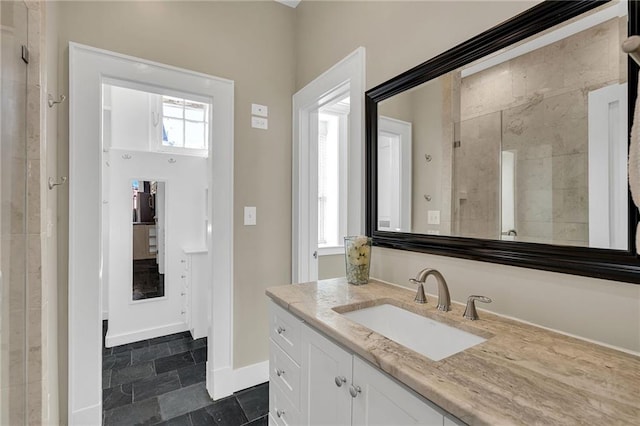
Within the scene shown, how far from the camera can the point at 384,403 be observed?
78 centimetres

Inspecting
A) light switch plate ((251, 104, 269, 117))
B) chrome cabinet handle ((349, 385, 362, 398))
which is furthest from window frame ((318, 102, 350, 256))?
chrome cabinet handle ((349, 385, 362, 398))

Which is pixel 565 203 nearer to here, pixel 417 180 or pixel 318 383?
pixel 417 180

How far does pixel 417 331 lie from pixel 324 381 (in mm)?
410

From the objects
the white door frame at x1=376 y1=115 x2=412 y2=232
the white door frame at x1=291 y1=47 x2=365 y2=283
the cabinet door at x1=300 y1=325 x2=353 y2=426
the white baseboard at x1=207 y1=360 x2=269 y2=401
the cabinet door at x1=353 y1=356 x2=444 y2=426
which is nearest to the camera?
the cabinet door at x1=353 y1=356 x2=444 y2=426

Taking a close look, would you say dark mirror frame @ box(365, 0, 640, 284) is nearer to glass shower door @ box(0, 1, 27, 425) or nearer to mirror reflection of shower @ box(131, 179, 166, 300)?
glass shower door @ box(0, 1, 27, 425)

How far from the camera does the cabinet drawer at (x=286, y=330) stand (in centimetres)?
121

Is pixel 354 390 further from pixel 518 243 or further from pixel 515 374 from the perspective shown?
pixel 518 243

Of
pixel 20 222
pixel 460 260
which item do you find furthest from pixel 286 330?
pixel 20 222

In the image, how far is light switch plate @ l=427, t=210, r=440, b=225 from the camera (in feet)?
4.30

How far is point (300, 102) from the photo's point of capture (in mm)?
2297

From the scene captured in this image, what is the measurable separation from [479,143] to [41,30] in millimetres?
1754

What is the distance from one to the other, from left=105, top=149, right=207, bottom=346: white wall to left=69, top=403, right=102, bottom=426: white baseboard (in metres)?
1.28

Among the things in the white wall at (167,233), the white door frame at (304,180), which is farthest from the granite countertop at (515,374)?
the white wall at (167,233)

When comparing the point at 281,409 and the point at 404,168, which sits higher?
the point at 404,168
